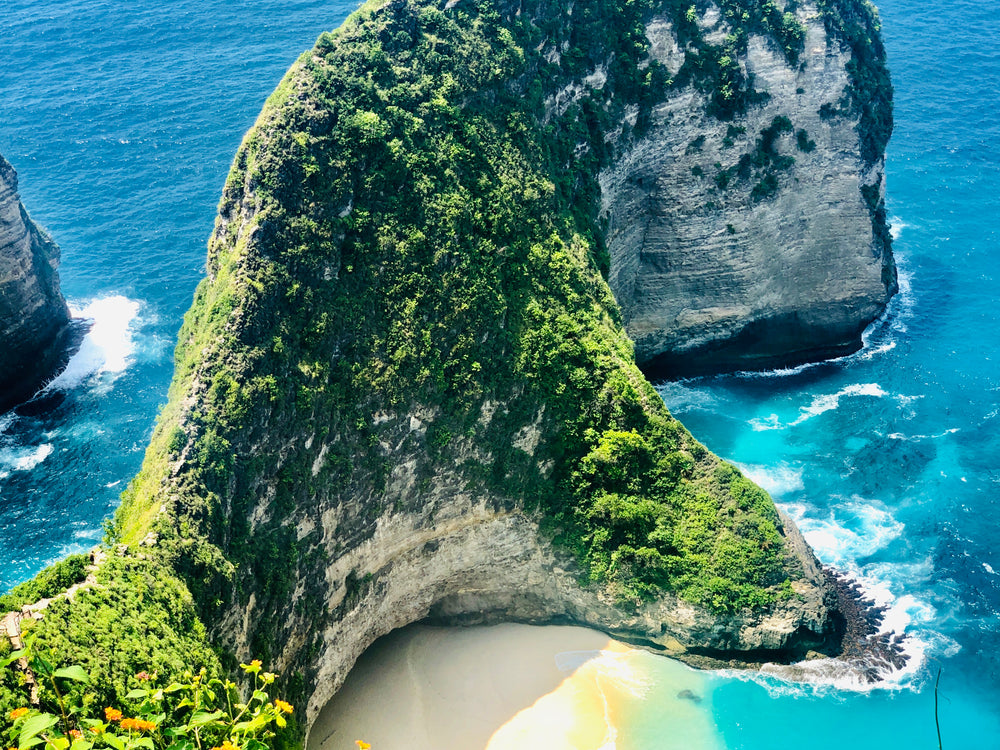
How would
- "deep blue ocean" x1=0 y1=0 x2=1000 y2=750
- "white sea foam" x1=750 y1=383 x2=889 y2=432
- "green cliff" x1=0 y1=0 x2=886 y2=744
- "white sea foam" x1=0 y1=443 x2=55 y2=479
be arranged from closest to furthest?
"green cliff" x1=0 y1=0 x2=886 y2=744, "deep blue ocean" x1=0 y1=0 x2=1000 y2=750, "white sea foam" x1=0 y1=443 x2=55 y2=479, "white sea foam" x1=750 y1=383 x2=889 y2=432

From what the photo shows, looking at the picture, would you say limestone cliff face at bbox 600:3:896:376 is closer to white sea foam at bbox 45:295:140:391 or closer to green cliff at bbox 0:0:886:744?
green cliff at bbox 0:0:886:744

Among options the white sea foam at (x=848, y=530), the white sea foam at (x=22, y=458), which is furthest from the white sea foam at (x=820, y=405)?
the white sea foam at (x=22, y=458)

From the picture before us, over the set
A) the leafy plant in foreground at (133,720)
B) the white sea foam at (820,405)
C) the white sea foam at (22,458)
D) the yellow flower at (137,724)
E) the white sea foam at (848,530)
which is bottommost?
the white sea foam at (848,530)

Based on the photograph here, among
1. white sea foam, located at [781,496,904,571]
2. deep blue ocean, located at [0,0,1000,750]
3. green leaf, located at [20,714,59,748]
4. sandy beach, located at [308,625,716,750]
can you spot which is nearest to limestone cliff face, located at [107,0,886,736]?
sandy beach, located at [308,625,716,750]

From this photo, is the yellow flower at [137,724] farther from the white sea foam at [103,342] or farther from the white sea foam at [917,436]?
the white sea foam at [917,436]

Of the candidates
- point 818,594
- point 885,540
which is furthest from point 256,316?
point 885,540

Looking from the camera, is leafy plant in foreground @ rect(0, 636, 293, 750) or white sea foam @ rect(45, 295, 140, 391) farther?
white sea foam @ rect(45, 295, 140, 391)

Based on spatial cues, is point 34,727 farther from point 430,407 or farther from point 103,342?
point 103,342
